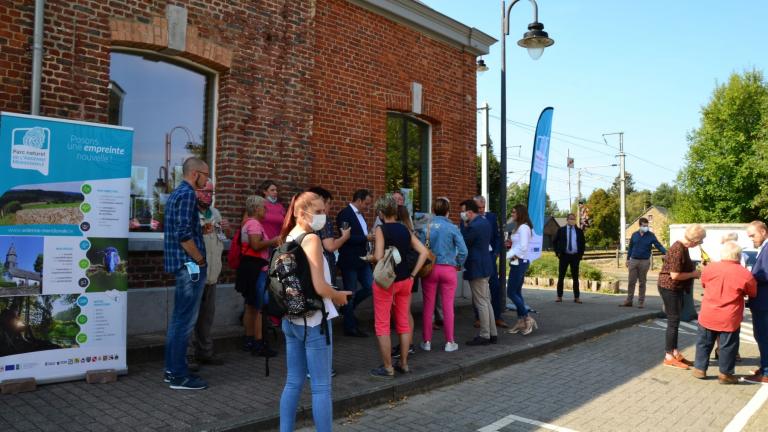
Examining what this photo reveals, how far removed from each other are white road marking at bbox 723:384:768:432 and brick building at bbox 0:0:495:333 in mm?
5833

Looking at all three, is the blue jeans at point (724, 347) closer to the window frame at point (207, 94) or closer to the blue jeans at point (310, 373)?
the blue jeans at point (310, 373)

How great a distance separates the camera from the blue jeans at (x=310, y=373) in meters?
3.66

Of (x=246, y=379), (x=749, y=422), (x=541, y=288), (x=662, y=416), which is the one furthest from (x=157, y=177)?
(x=541, y=288)

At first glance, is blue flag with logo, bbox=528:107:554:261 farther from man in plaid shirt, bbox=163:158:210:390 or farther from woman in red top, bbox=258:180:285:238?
man in plaid shirt, bbox=163:158:210:390

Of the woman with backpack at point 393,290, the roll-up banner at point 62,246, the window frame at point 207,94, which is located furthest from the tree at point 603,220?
the roll-up banner at point 62,246

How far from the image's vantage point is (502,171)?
9.91 metres

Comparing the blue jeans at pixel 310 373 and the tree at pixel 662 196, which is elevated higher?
the tree at pixel 662 196

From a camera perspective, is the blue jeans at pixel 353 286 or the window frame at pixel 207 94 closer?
the window frame at pixel 207 94

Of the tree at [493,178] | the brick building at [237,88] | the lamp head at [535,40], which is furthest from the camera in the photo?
the tree at [493,178]

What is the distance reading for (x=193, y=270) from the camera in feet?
17.0

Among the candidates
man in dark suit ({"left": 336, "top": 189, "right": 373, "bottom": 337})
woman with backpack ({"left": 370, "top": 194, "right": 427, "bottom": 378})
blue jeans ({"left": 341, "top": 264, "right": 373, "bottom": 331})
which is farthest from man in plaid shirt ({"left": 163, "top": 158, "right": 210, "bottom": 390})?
blue jeans ({"left": 341, "top": 264, "right": 373, "bottom": 331})

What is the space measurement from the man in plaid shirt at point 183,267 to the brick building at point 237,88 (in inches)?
68.4

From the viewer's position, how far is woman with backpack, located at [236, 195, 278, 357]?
6.29 m

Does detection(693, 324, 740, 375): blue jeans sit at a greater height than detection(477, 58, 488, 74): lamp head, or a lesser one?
lesser
